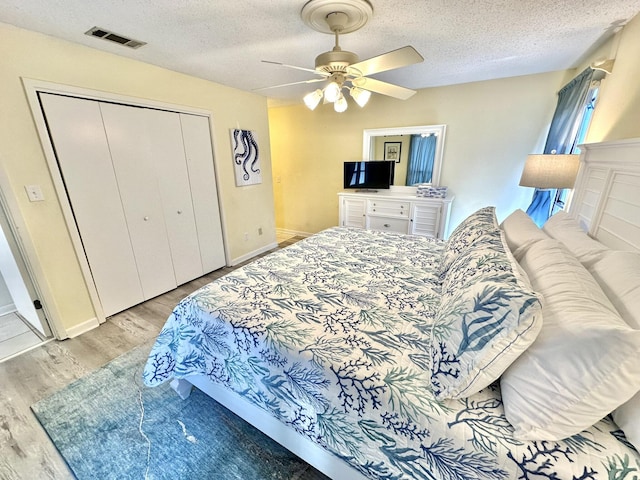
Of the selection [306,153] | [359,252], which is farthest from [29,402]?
[306,153]

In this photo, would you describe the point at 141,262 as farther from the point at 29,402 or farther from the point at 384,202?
the point at 384,202

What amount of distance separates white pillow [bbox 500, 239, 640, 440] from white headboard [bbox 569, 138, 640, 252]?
78 centimetres

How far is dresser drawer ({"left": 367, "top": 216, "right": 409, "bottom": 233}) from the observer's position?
3589mm

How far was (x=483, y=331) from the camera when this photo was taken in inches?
32.8

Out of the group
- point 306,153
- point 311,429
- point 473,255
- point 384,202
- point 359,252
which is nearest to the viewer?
point 311,429

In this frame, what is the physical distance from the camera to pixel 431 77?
2893mm

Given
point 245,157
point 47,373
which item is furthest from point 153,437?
point 245,157

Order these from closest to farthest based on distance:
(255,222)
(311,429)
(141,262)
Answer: (311,429), (141,262), (255,222)

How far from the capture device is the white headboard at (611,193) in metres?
1.28

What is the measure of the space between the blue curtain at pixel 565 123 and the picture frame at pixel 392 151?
1597 millimetres

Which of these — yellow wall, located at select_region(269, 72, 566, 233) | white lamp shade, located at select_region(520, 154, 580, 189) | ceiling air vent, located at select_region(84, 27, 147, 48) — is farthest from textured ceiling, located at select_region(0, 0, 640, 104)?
white lamp shade, located at select_region(520, 154, 580, 189)

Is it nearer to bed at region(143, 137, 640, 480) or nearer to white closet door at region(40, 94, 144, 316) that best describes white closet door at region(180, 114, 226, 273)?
white closet door at region(40, 94, 144, 316)

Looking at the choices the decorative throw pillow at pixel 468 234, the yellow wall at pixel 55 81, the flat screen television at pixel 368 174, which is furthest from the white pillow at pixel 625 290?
the yellow wall at pixel 55 81

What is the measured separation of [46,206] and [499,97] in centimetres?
446
